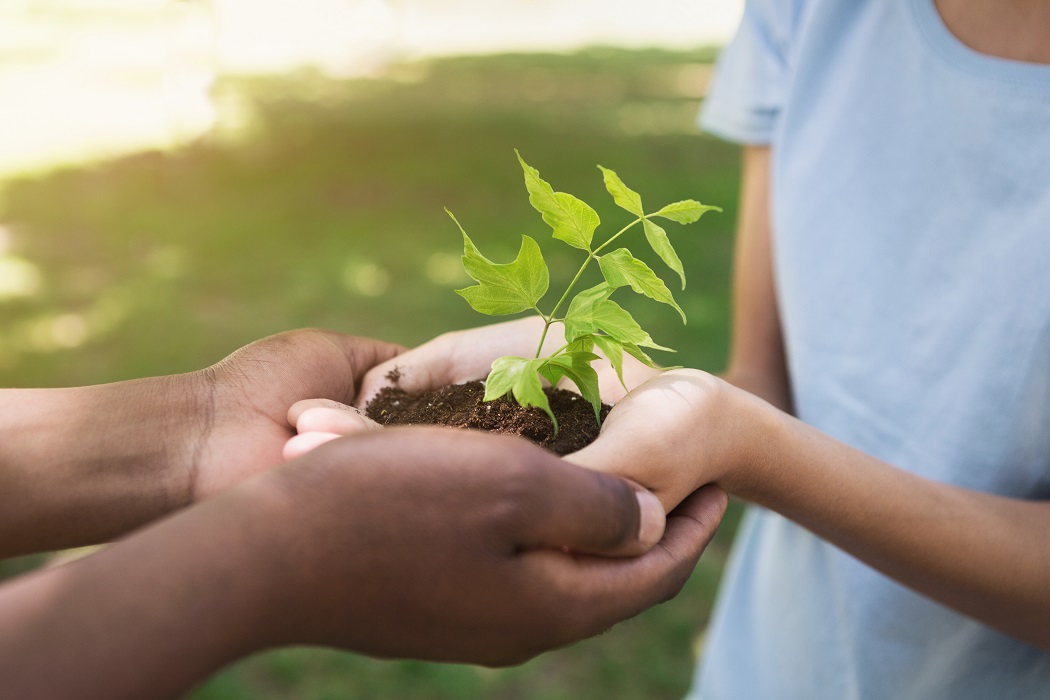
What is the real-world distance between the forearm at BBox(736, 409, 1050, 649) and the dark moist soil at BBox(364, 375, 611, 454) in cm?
33

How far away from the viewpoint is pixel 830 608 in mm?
2270

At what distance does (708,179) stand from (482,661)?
869 cm

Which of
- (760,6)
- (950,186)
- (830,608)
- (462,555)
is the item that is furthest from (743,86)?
(462,555)

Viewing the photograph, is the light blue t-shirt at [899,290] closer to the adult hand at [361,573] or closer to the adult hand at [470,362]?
the adult hand at [470,362]

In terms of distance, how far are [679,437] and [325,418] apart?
0.64 m

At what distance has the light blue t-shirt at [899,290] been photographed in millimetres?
1887

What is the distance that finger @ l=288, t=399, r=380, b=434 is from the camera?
1545 millimetres

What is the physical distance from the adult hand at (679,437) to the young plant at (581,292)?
9 centimetres

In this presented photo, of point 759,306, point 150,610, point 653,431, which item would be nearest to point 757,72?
point 759,306

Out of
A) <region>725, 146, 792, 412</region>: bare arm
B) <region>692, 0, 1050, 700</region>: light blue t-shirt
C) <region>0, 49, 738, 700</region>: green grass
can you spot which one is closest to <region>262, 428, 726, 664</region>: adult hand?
<region>692, 0, 1050, 700</region>: light blue t-shirt

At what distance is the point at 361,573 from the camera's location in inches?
46.8

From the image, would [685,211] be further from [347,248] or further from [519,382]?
[347,248]

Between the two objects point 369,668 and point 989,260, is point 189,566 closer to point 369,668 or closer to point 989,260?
point 989,260

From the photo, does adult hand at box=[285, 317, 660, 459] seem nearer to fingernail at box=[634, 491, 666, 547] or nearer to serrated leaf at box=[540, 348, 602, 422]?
serrated leaf at box=[540, 348, 602, 422]
